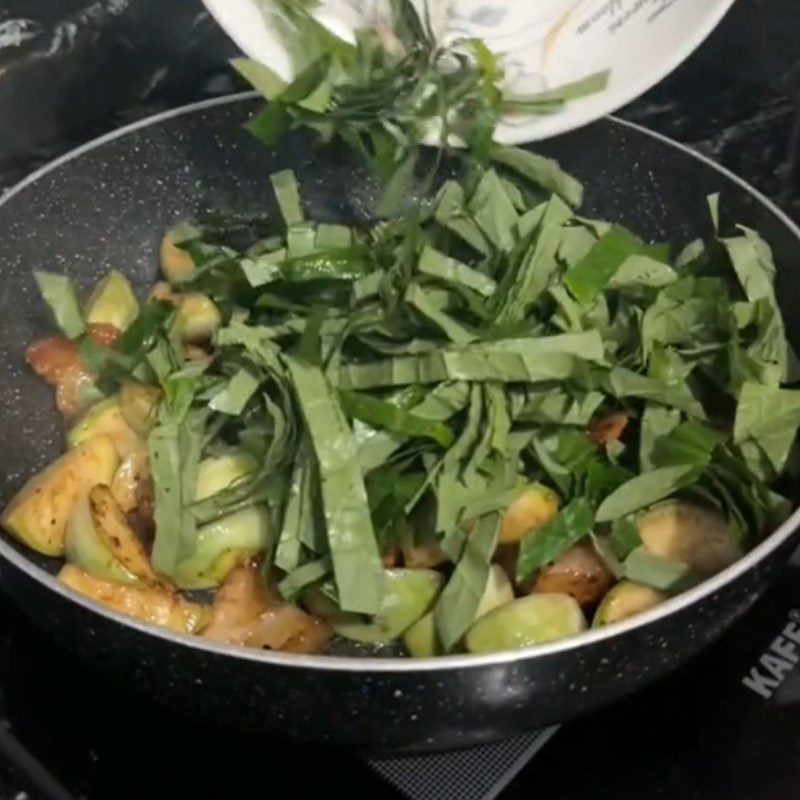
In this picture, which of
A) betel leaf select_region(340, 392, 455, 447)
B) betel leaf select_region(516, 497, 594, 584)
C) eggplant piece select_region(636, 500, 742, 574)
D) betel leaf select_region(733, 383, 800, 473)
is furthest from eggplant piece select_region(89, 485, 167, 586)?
betel leaf select_region(733, 383, 800, 473)

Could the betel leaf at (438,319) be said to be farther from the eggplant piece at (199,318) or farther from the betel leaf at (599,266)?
the eggplant piece at (199,318)

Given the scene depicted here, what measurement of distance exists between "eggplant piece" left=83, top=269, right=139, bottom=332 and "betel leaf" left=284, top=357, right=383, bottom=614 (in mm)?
325

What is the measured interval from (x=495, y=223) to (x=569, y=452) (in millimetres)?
290

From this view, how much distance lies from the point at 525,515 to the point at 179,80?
80 centimetres

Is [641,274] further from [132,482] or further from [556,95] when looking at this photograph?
[132,482]

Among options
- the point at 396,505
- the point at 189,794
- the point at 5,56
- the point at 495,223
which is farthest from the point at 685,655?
the point at 5,56

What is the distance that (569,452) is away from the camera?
1187 millimetres

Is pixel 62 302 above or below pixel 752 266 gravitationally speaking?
above

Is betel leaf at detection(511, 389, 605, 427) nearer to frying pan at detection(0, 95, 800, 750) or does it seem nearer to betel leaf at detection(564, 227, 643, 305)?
betel leaf at detection(564, 227, 643, 305)

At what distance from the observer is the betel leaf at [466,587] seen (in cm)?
106

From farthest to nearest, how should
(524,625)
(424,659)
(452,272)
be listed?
(452,272)
(524,625)
(424,659)

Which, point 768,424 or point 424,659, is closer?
point 424,659

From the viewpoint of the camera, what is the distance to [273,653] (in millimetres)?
893

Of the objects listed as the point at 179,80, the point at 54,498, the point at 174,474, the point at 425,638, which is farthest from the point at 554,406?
the point at 179,80
